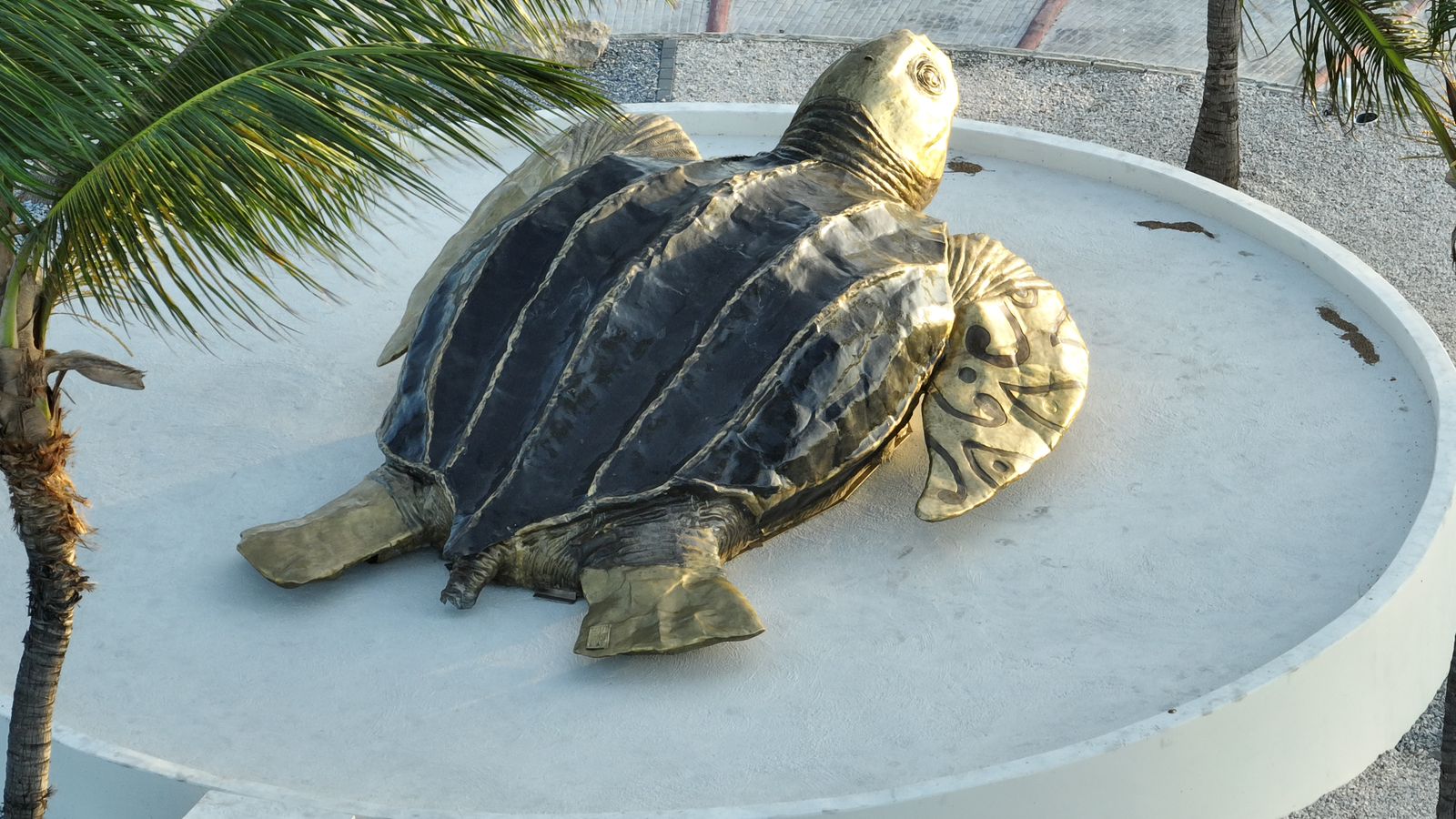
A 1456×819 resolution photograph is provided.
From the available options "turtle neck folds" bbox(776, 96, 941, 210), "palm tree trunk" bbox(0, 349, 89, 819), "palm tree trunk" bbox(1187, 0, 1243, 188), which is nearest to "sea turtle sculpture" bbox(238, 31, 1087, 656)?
"turtle neck folds" bbox(776, 96, 941, 210)

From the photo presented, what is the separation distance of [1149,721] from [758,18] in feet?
19.8

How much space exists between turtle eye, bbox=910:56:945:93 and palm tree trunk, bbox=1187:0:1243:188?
1753 mm

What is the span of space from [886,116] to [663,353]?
4.05 feet

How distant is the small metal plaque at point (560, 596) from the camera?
145 inches


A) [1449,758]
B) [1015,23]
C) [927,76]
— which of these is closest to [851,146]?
[927,76]

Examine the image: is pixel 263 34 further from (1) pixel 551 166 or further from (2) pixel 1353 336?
(2) pixel 1353 336

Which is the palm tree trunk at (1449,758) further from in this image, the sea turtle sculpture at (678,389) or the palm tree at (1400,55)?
the sea turtle sculpture at (678,389)

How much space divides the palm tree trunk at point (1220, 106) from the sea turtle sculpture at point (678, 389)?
231 centimetres

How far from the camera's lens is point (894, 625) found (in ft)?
Result: 11.7

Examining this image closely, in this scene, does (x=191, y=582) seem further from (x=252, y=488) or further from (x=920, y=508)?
(x=920, y=508)

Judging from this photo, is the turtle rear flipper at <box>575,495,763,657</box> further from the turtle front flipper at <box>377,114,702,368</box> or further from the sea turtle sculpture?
the turtle front flipper at <box>377,114,702,368</box>

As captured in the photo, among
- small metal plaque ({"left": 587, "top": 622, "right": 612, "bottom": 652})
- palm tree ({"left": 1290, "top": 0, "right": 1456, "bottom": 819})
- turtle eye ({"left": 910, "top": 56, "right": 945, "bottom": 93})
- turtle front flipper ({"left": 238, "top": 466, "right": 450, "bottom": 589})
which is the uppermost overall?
palm tree ({"left": 1290, "top": 0, "right": 1456, "bottom": 819})

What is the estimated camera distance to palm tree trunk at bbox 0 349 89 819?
2.53 m

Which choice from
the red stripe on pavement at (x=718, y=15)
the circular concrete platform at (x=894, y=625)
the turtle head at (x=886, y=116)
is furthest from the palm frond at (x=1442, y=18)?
the red stripe on pavement at (x=718, y=15)
